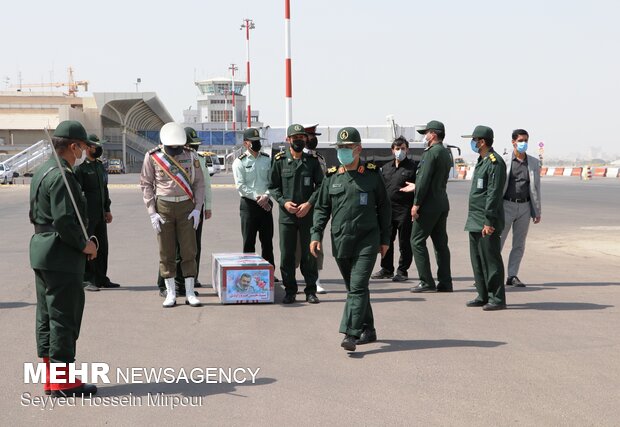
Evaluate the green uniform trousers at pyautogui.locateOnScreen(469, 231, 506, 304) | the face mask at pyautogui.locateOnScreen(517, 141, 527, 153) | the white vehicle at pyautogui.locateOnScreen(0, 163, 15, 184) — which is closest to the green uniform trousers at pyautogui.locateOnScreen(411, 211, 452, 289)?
the green uniform trousers at pyautogui.locateOnScreen(469, 231, 506, 304)

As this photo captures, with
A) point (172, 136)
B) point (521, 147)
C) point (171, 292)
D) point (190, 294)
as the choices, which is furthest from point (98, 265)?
point (521, 147)

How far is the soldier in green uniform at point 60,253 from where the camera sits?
4797 millimetres

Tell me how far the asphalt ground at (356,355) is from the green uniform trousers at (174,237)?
1.47 ft

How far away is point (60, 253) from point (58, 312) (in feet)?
1.28

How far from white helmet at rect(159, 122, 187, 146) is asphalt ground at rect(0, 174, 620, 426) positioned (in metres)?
1.82

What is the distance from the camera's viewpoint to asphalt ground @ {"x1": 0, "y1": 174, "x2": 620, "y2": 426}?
464 centimetres

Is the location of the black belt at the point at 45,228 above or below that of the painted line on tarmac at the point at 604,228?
above

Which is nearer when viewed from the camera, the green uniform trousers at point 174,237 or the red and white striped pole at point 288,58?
the green uniform trousers at point 174,237

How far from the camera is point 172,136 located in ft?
26.0

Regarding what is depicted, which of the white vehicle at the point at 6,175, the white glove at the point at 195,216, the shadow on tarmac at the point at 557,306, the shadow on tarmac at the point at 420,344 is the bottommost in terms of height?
the white vehicle at the point at 6,175

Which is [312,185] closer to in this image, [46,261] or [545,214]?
[46,261]

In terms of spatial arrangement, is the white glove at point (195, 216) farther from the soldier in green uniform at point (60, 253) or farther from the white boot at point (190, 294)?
the soldier in green uniform at point (60, 253)

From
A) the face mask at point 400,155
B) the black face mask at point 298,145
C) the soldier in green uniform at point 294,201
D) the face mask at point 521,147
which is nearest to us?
the black face mask at point 298,145

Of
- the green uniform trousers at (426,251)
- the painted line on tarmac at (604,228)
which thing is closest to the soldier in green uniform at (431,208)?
the green uniform trousers at (426,251)
